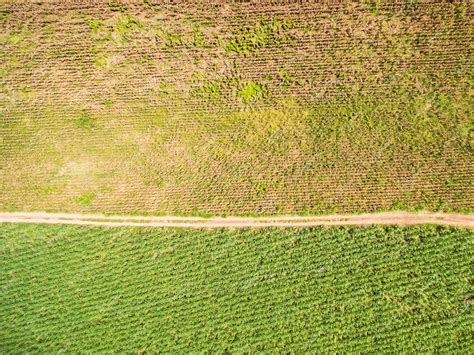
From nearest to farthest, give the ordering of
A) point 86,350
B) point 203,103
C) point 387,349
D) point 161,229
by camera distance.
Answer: point 387,349 → point 86,350 → point 161,229 → point 203,103

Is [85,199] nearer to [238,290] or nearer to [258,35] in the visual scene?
[238,290]

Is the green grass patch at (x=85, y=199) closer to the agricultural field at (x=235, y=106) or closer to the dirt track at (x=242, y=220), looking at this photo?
the agricultural field at (x=235, y=106)

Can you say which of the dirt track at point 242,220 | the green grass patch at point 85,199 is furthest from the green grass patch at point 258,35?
the green grass patch at point 85,199

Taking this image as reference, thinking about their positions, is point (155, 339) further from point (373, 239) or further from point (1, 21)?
point (1, 21)

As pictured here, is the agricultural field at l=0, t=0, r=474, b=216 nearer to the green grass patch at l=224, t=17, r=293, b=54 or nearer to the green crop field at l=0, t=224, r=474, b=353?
the green grass patch at l=224, t=17, r=293, b=54

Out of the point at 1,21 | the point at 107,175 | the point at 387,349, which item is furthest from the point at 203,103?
the point at 387,349

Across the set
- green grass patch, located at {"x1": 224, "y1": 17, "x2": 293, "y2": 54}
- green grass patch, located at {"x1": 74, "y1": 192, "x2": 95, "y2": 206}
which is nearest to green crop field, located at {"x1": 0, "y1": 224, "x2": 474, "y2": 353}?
green grass patch, located at {"x1": 74, "y1": 192, "x2": 95, "y2": 206}
